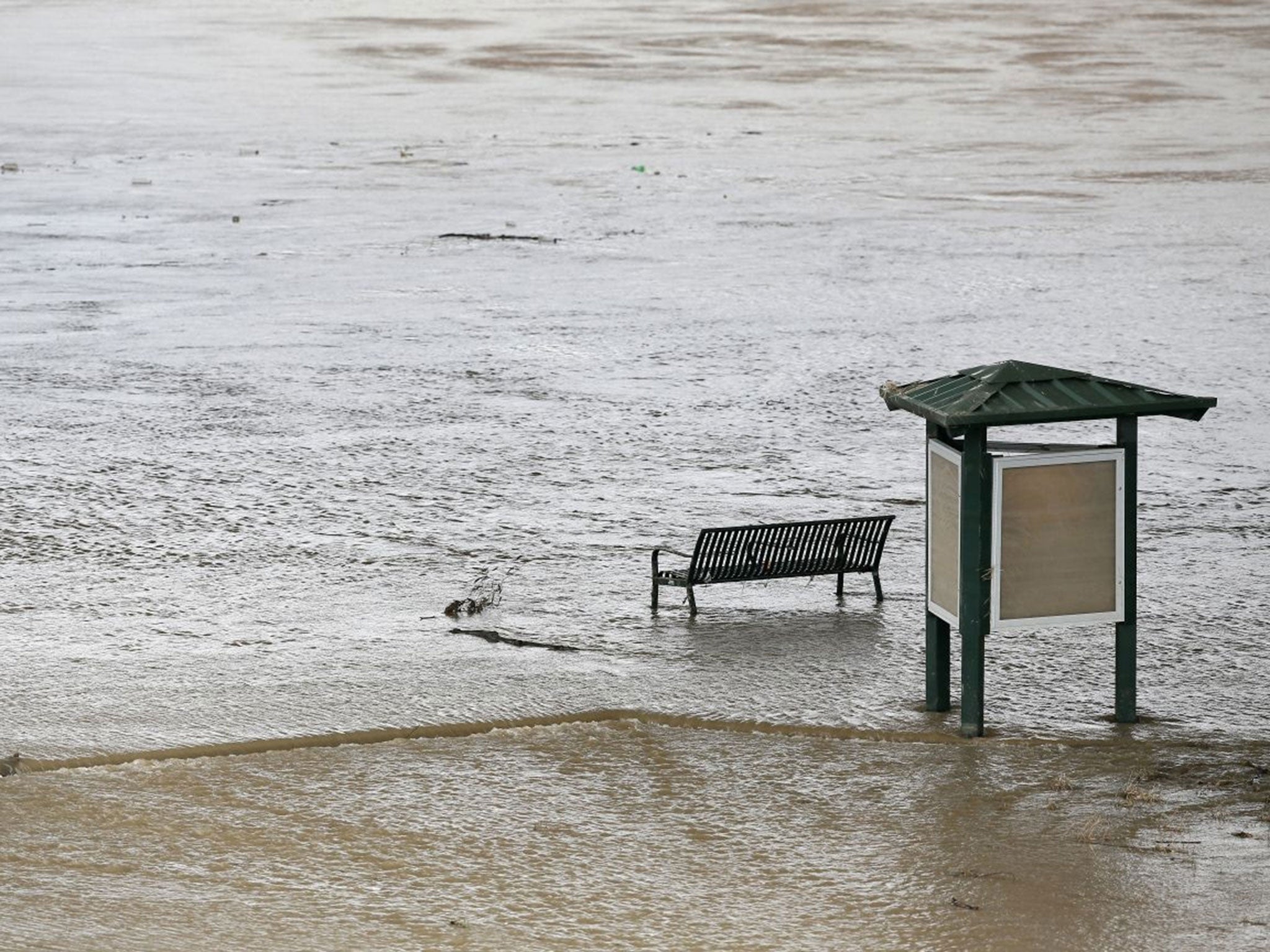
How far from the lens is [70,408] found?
1659 centimetres

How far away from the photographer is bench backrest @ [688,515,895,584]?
11.1m

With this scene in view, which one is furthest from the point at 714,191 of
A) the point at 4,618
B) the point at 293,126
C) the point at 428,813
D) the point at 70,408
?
the point at 428,813

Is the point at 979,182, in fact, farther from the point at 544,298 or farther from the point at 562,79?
the point at 562,79

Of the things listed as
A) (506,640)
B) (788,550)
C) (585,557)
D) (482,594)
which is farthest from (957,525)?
(585,557)

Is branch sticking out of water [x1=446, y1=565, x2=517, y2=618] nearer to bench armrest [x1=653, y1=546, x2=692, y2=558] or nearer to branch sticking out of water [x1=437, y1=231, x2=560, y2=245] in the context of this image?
bench armrest [x1=653, y1=546, x2=692, y2=558]

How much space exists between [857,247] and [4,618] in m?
15.9

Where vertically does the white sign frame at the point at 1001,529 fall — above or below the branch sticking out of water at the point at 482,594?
above

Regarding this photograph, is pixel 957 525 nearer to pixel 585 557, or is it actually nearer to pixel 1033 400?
pixel 1033 400

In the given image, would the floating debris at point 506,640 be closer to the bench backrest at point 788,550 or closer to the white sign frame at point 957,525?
the bench backrest at point 788,550

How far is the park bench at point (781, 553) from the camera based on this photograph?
36.4ft

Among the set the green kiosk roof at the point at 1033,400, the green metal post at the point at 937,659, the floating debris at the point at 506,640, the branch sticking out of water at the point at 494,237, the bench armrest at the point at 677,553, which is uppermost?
the green kiosk roof at the point at 1033,400

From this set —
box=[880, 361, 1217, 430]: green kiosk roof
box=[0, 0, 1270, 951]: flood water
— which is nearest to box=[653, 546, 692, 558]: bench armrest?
box=[0, 0, 1270, 951]: flood water

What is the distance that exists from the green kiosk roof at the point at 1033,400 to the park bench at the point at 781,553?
1.90 meters

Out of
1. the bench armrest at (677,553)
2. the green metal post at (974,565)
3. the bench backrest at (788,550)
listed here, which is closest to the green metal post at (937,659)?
the green metal post at (974,565)
